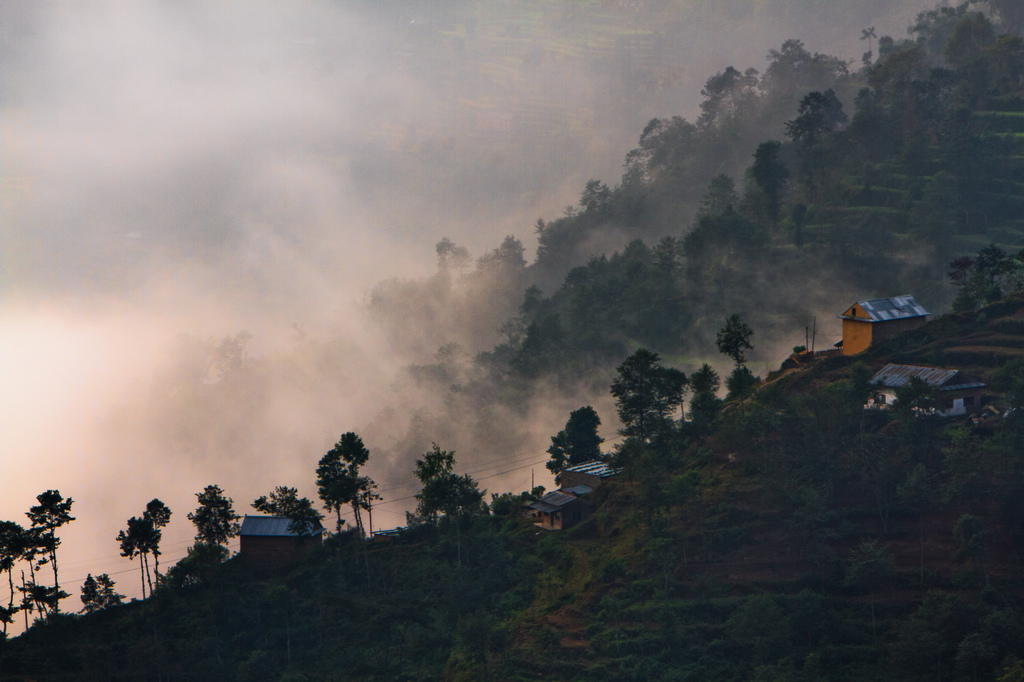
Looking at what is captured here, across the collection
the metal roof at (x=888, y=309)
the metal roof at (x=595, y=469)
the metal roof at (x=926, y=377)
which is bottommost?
the metal roof at (x=595, y=469)

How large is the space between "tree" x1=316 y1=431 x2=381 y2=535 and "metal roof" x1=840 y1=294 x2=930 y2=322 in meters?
31.1

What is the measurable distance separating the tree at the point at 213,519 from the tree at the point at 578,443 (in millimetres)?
21231

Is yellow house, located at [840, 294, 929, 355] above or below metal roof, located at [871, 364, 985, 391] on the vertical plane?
above

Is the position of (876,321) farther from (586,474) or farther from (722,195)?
(722,195)

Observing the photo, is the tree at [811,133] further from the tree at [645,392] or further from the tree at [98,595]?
the tree at [98,595]

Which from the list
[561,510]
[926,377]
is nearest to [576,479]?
[561,510]

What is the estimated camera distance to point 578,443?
2370 inches

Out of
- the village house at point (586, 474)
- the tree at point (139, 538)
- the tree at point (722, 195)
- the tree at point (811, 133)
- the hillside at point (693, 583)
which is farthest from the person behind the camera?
the tree at point (722, 195)

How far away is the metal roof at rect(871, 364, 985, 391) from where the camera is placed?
47.7 m

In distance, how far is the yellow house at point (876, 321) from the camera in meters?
55.7

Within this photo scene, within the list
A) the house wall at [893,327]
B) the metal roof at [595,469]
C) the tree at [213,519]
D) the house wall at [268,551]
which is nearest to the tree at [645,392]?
the metal roof at [595,469]

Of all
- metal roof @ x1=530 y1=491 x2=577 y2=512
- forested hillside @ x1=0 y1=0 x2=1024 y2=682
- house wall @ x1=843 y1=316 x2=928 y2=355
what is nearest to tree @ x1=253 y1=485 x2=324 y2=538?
forested hillside @ x1=0 y1=0 x2=1024 y2=682

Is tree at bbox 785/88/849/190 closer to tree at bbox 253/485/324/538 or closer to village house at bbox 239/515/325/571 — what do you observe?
tree at bbox 253/485/324/538

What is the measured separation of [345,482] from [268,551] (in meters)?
5.66
